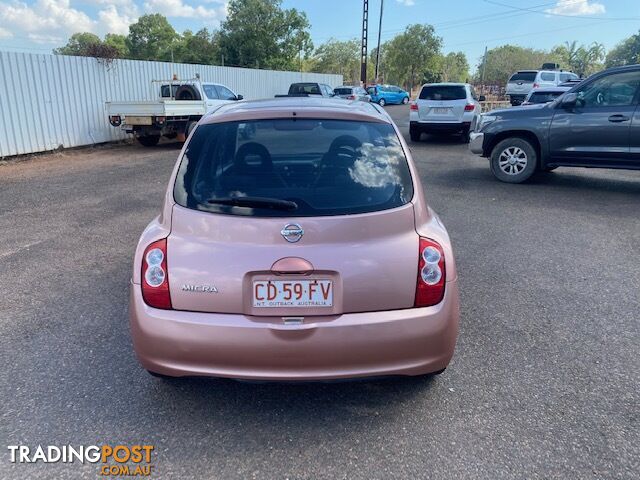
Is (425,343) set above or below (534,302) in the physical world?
above

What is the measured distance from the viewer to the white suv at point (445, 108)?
1392cm

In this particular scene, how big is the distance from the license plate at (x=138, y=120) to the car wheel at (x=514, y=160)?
864cm

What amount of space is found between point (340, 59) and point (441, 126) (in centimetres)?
7129

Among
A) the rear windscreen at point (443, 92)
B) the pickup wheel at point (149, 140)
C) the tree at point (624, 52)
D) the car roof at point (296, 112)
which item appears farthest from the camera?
the tree at point (624, 52)

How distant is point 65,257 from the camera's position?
523cm

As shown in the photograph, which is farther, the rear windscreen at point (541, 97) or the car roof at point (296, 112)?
the rear windscreen at point (541, 97)

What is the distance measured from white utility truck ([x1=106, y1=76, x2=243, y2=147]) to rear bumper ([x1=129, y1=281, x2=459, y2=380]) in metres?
10.4

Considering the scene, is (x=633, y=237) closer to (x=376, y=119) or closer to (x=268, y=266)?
(x=376, y=119)

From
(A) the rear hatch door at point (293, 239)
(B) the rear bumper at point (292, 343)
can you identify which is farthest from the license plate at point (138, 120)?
(B) the rear bumper at point (292, 343)

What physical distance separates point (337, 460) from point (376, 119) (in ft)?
6.19

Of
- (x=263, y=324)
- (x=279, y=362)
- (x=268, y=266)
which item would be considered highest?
(x=268, y=266)

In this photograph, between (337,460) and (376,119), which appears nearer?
(337,460)

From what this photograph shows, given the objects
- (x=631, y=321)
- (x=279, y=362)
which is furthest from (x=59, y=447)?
(x=631, y=321)

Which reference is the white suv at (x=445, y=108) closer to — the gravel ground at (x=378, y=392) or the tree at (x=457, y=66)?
the gravel ground at (x=378, y=392)
